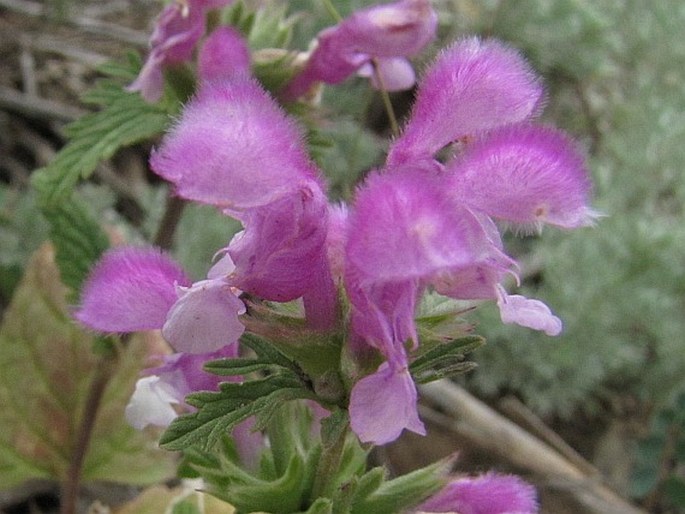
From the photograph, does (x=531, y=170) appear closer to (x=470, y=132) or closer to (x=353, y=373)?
(x=470, y=132)

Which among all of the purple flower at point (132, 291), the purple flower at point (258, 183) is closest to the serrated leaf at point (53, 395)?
the purple flower at point (132, 291)

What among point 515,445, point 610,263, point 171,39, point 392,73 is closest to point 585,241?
point 610,263

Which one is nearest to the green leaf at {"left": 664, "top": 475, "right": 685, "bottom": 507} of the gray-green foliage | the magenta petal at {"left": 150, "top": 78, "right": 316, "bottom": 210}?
the gray-green foliage

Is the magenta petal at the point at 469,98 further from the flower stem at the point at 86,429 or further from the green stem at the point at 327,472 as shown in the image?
the flower stem at the point at 86,429

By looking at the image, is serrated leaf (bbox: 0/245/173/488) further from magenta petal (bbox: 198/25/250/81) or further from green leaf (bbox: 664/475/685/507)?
green leaf (bbox: 664/475/685/507)

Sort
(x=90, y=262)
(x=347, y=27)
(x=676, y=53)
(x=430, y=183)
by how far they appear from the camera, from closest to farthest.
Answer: (x=430, y=183)
(x=347, y=27)
(x=90, y=262)
(x=676, y=53)


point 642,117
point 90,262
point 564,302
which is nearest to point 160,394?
point 90,262
